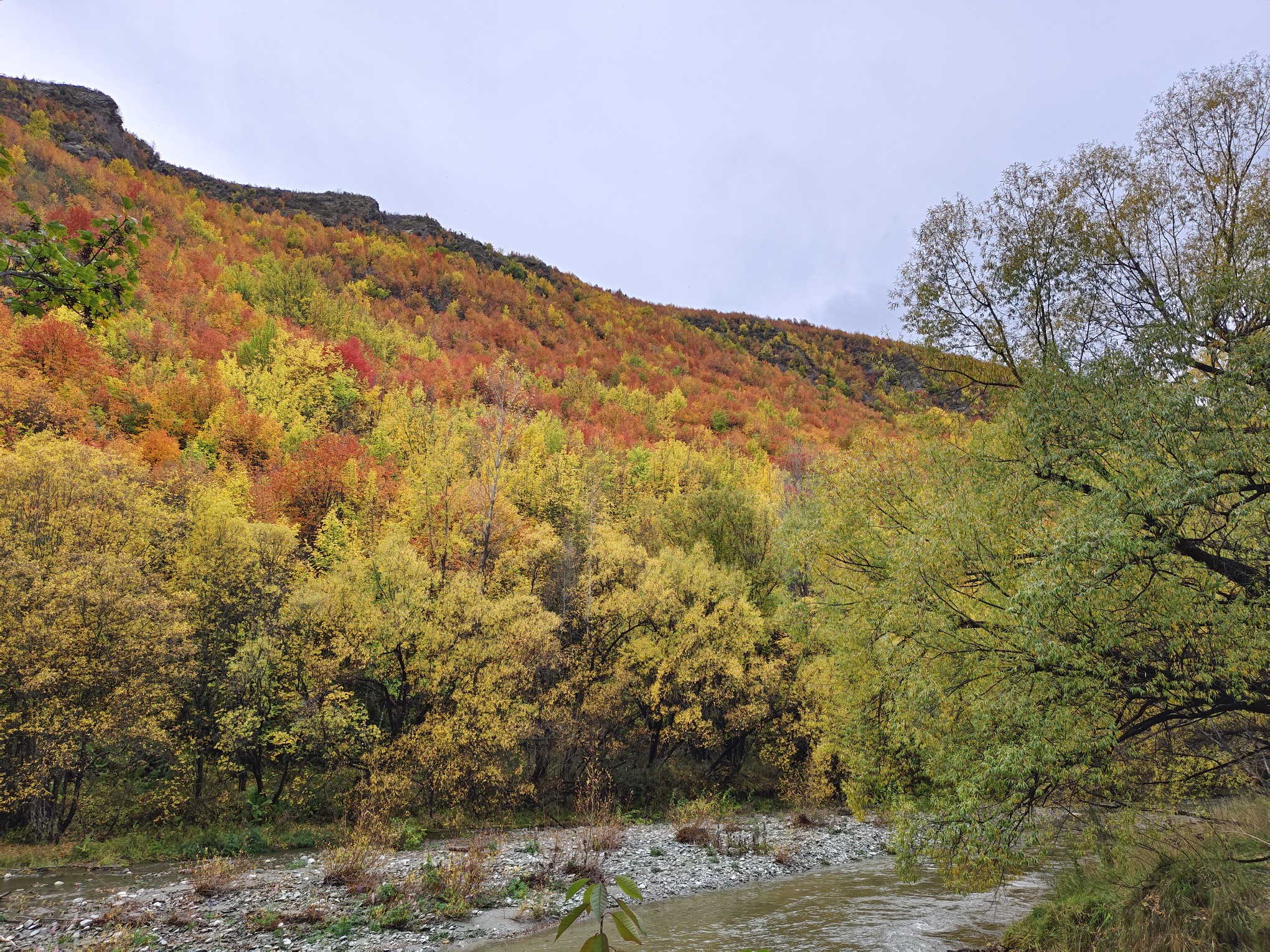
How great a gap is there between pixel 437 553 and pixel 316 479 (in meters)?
11.1

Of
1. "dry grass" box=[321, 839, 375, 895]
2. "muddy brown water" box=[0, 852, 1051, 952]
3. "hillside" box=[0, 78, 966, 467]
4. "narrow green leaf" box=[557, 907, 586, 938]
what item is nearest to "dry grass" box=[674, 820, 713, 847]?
"muddy brown water" box=[0, 852, 1051, 952]

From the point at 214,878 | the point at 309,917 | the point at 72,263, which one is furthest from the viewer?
the point at 214,878

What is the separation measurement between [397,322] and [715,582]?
72.5 m

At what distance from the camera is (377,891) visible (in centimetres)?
1656

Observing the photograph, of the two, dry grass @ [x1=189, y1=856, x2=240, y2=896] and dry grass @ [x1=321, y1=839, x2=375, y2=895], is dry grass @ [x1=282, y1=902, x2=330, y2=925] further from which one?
dry grass @ [x1=189, y1=856, x2=240, y2=896]

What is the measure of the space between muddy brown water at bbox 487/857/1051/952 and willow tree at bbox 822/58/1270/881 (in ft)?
9.42

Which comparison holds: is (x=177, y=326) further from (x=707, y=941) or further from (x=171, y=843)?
(x=707, y=941)

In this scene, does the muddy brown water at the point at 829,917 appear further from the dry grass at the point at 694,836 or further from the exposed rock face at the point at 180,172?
the exposed rock face at the point at 180,172

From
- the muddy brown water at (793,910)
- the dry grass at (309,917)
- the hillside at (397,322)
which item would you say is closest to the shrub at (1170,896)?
the muddy brown water at (793,910)

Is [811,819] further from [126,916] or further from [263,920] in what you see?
[126,916]

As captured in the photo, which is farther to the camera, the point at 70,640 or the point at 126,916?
the point at 70,640

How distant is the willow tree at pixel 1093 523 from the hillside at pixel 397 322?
129 inches

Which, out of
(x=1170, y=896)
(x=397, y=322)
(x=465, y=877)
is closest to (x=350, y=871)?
(x=465, y=877)

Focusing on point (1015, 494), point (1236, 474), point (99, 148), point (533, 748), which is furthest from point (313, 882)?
point (99, 148)
